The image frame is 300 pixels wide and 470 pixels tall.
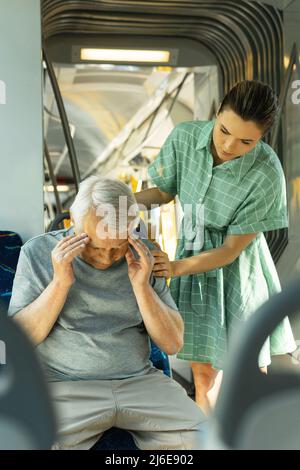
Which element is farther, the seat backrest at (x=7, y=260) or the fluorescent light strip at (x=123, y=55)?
the fluorescent light strip at (x=123, y=55)

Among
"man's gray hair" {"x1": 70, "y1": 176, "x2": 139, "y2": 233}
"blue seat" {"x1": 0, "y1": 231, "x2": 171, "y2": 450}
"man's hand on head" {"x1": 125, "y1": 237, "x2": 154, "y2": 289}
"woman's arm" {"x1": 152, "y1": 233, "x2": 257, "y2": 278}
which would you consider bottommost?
"blue seat" {"x1": 0, "y1": 231, "x2": 171, "y2": 450}

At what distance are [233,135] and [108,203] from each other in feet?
2.44

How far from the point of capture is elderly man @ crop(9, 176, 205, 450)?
246cm

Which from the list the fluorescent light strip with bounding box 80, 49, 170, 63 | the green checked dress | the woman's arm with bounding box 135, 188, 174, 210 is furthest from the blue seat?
the fluorescent light strip with bounding box 80, 49, 170, 63

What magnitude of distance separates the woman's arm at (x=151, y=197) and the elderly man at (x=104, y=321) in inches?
27.0

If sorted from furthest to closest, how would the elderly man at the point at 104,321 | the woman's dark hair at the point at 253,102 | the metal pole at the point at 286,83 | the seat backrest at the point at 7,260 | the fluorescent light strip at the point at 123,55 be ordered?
the fluorescent light strip at the point at 123,55 < the metal pole at the point at 286,83 < the seat backrest at the point at 7,260 < the woman's dark hair at the point at 253,102 < the elderly man at the point at 104,321

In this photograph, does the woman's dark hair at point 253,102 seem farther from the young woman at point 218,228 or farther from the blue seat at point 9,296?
the blue seat at point 9,296

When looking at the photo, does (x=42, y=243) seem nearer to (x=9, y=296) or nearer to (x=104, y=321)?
(x=104, y=321)

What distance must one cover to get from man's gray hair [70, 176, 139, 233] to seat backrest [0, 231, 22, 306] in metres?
0.66

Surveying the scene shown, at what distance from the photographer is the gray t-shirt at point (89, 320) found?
2611mm

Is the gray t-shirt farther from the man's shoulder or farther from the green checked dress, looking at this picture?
the green checked dress

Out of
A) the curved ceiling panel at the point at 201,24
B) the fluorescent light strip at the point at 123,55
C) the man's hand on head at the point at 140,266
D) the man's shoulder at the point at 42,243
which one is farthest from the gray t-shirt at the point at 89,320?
the fluorescent light strip at the point at 123,55

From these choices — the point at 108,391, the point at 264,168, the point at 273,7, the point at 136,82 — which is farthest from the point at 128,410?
the point at 136,82

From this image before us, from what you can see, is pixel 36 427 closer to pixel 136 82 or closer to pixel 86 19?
pixel 86 19
